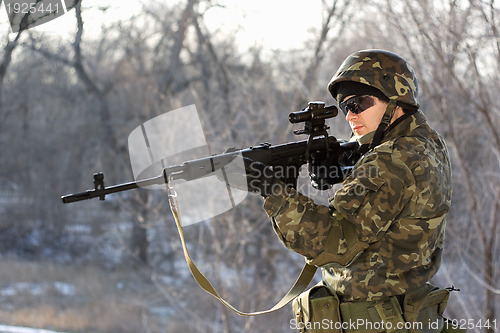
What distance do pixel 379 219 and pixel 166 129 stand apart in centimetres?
458

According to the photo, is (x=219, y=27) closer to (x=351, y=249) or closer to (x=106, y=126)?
(x=106, y=126)

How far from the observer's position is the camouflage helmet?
2.32m

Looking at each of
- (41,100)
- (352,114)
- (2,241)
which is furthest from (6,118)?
(352,114)

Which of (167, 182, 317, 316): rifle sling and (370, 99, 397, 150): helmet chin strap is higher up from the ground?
(370, 99, 397, 150): helmet chin strap

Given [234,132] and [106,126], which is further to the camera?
[106,126]

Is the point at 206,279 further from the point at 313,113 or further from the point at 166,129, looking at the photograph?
the point at 166,129

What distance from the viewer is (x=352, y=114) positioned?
2391mm

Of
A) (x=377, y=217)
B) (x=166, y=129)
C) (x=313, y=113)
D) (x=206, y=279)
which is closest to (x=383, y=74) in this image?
(x=313, y=113)

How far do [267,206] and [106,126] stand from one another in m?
15.8

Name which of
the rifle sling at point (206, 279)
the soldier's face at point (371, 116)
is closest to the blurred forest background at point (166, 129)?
the rifle sling at point (206, 279)

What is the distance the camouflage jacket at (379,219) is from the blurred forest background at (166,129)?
1.95 metres

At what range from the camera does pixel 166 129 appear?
6410 mm

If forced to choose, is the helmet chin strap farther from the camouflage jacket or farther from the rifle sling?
the rifle sling

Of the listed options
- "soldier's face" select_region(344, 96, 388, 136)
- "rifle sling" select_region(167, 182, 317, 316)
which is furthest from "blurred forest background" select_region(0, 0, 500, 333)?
"soldier's face" select_region(344, 96, 388, 136)
